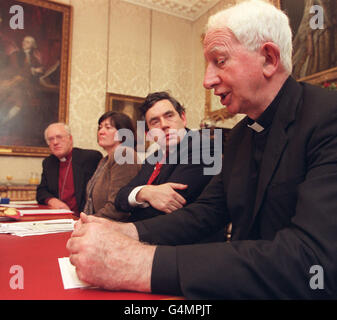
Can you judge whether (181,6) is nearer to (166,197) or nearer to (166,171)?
(166,171)

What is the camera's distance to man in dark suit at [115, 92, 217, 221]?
171 centimetres

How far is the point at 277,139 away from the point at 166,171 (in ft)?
3.52

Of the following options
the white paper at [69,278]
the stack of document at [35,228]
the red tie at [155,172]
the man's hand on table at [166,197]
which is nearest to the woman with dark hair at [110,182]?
the red tie at [155,172]

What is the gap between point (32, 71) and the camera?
14.6 feet

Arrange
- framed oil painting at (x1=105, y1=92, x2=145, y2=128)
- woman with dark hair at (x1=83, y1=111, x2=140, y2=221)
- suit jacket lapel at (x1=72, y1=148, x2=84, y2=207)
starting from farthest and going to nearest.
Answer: framed oil painting at (x1=105, y1=92, x2=145, y2=128) → suit jacket lapel at (x1=72, y1=148, x2=84, y2=207) → woman with dark hair at (x1=83, y1=111, x2=140, y2=221)

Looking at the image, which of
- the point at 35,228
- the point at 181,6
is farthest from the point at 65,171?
the point at 181,6

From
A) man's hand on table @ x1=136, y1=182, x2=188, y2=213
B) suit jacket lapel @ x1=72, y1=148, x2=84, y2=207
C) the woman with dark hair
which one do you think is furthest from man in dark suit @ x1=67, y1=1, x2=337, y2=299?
suit jacket lapel @ x1=72, y1=148, x2=84, y2=207

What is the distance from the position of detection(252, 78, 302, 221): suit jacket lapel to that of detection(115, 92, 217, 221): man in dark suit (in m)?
0.75

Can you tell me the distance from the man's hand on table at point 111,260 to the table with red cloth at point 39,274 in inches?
0.9

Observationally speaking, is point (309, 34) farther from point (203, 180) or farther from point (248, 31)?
point (248, 31)

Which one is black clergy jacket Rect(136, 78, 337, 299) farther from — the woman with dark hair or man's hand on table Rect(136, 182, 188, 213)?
the woman with dark hair

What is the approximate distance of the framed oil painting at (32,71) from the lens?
14.0 feet

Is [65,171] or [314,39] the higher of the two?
[314,39]
